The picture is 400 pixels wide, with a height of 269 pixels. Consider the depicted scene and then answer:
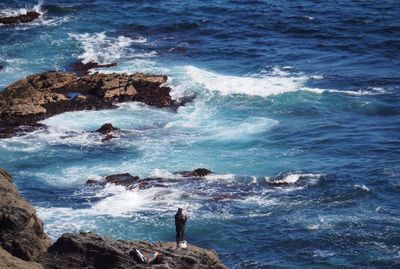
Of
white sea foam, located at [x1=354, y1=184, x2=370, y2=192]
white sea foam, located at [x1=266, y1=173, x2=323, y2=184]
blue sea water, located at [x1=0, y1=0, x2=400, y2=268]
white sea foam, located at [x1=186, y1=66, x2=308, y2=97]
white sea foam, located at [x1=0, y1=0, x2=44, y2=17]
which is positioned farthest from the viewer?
white sea foam, located at [x1=0, y1=0, x2=44, y2=17]

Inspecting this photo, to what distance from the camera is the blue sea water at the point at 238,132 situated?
39188 millimetres

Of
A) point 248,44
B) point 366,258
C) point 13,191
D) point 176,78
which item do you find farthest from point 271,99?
point 13,191

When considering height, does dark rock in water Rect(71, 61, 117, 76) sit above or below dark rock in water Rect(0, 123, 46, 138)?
above

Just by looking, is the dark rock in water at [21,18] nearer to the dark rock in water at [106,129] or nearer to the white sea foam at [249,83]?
the white sea foam at [249,83]

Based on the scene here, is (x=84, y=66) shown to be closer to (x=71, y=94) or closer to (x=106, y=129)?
(x=71, y=94)

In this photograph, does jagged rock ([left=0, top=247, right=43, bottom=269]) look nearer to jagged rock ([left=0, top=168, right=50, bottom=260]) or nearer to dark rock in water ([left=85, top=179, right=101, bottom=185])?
jagged rock ([left=0, top=168, right=50, bottom=260])

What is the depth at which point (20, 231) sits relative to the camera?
2911cm

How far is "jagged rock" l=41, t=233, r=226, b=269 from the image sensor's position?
28172mm

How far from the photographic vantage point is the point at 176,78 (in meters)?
63.8

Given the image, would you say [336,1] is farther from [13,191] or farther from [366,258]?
[13,191]

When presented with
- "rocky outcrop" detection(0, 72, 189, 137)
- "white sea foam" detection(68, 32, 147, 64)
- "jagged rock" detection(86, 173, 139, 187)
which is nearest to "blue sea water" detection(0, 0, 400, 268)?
"white sea foam" detection(68, 32, 147, 64)

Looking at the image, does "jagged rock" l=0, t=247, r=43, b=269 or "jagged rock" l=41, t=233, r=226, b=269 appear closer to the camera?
"jagged rock" l=0, t=247, r=43, b=269

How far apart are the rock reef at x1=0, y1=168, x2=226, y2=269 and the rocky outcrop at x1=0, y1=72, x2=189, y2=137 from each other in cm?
2540

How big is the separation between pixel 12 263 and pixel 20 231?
2486 millimetres
